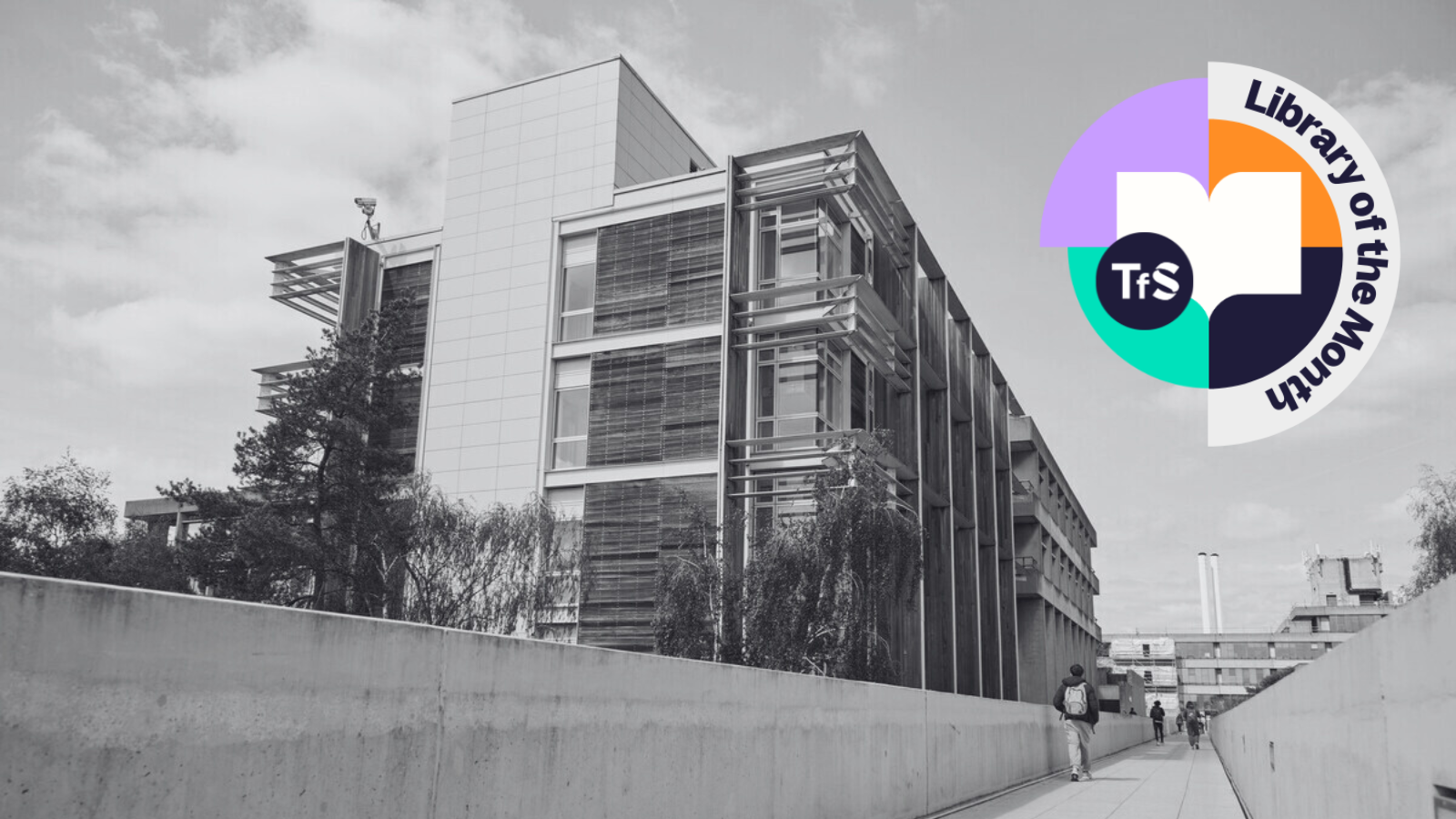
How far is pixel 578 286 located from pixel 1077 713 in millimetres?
18439

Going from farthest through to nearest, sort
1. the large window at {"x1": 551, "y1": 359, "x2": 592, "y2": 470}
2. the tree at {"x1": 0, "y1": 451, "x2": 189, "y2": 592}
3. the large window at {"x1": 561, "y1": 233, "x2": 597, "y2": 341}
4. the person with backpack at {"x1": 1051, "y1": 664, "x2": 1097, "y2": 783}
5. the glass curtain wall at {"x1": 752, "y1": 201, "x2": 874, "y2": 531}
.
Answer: the tree at {"x1": 0, "y1": 451, "x2": 189, "y2": 592} < the large window at {"x1": 561, "y1": 233, "x2": 597, "y2": 341} < the large window at {"x1": 551, "y1": 359, "x2": 592, "y2": 470} < the glass curtain wall at {"x1": 752, "y1": 201, "x2": 874, "y2": 531} < the person with backpack at {"x1": 1051, "y1": 664, "x2": 1097, "y2": 783}

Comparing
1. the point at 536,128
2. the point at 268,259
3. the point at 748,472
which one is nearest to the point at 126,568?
the point at 268,259

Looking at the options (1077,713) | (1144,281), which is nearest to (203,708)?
(1077,713)

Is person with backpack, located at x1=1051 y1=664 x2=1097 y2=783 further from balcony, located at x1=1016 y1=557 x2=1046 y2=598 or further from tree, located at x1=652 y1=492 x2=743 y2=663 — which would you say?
balcony, located at x1=1016 y1=557 x2=1046 y2=598

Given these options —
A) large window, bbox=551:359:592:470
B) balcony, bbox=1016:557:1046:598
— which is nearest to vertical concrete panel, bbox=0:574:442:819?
large window, bbox=551:359:592:470

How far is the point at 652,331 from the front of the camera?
28562 millimetres

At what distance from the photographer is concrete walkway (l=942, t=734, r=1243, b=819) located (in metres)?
12.6

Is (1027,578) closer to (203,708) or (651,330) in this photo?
(651,330)

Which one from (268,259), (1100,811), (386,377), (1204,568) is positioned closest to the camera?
(1100,811)

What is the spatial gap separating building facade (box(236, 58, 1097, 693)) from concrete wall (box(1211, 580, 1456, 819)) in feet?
55.4

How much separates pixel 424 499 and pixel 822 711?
19166mm

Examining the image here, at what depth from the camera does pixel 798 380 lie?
2711 centimetres

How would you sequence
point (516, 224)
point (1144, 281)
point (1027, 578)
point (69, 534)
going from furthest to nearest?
point (1027, 578)
point (69, 534)
point (516, 224)
point (1144, 281)

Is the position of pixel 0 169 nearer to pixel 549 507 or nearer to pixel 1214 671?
pixel 549 507
